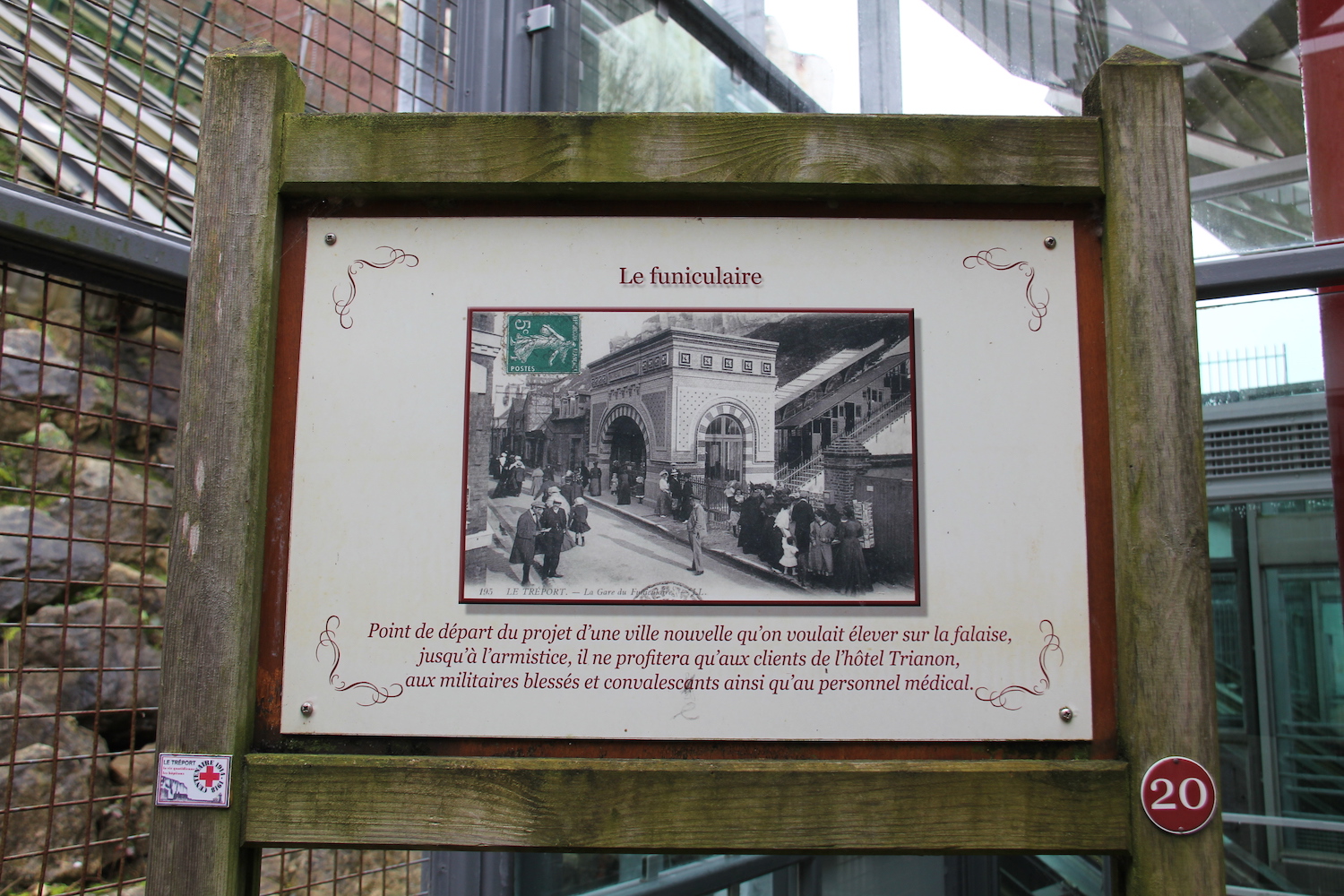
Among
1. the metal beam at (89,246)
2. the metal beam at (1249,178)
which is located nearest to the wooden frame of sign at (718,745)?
the metal beam at (89,246)

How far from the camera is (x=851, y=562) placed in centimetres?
127

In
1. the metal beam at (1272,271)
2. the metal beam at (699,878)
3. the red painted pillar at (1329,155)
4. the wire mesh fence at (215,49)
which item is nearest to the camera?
the wire mesh fence at (215,49)

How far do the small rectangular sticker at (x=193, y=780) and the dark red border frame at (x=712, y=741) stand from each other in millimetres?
60

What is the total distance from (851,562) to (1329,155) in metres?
1.96

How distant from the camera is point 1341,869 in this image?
7.28 ft

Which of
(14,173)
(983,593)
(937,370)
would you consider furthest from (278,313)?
(983,593)

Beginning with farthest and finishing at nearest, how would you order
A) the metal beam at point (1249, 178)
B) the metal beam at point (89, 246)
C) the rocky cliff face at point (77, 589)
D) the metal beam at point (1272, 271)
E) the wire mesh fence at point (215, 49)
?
1. the rocky cliff face at point (77, 589)
2. the metal beam at point (1249, 178)
3. the metal beam at point (1272, 271)
4. the wire mesh fence at point (215, 49)
5. the metal beam at point (89, 246)

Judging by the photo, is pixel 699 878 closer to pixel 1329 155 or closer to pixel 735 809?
pixel 735 809

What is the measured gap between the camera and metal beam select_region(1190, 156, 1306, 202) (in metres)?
2.38

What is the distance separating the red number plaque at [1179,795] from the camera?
1.20 meters

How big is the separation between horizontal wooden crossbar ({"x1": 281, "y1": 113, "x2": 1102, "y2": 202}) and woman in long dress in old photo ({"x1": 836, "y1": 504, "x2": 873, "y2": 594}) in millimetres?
510

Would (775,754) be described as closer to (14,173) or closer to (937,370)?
(937,370)

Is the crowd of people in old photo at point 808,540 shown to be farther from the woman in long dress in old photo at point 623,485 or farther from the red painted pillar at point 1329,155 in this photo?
the red painted pillar at point 1329,155

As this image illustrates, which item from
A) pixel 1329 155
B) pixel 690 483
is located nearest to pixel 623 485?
pixel 690 483
